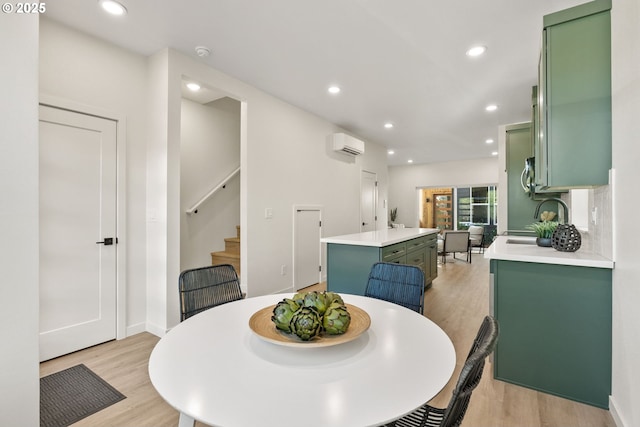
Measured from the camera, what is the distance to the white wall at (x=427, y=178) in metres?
8.34

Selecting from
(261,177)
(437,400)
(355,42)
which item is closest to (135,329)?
(261,177)

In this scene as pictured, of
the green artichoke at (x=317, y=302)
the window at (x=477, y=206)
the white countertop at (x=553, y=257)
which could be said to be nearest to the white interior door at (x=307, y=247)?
the white countertop at (x=553, y=257)

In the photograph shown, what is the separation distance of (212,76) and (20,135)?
2.04 meters

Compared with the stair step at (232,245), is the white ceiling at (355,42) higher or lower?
higher

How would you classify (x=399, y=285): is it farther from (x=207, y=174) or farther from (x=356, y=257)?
(x=207, y=174)

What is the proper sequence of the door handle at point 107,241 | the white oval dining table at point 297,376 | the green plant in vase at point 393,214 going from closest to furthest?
the white oval dining table at point 297,376 → the door handle at point 107,241 → the green plant in vase at point 393,214

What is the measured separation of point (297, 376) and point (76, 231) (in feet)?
8.44

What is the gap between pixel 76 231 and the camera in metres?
2.52

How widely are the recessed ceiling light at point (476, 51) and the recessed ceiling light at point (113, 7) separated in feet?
9.27

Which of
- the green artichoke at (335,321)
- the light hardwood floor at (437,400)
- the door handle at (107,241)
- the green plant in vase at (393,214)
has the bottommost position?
the light hardwood floor at (437,400)

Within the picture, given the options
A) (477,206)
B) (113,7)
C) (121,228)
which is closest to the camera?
(113,7)

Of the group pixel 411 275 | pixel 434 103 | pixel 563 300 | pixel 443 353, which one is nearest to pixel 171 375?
pixel 443 353

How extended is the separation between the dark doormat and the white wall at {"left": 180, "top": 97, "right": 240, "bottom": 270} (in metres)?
1.76

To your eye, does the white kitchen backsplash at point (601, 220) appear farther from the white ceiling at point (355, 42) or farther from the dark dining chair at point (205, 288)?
the dark dining chair at point (205, 288)
